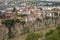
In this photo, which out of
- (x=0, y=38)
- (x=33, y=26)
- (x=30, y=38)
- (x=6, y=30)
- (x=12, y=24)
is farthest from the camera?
(x=33, y=26)

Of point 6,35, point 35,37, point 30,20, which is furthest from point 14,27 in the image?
point 35,37

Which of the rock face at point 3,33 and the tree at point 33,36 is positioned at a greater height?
the tree at point 33,36

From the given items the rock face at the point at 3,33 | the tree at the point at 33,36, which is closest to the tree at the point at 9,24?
the rock face at the point at 3,33

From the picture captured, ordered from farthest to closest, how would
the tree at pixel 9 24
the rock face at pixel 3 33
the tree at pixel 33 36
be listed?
the tree at pixel 9 24 < the rock face at pixel 3 33 < the tree at pixel 33 36

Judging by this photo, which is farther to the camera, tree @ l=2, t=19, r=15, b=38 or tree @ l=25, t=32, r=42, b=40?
tree @ l=2, t=19, r=15, b=38

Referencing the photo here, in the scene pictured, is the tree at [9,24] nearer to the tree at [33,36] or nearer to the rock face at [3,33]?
the rock face at [3,33]

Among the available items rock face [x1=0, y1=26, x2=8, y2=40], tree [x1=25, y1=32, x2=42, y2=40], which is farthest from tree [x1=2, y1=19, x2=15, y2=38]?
tree [x1=25, y1=32, x2=42, y2=40]

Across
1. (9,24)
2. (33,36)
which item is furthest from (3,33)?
(33,36)

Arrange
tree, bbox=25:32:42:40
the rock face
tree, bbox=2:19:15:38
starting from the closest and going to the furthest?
tree, bbox=25:32:42:40, the rock face, tree, bbox=2:19:15:38

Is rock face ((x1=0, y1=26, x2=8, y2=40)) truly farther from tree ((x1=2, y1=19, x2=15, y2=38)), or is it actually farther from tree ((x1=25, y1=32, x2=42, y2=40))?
tree ((x1=25, y1=32, x2=42, y2=40))

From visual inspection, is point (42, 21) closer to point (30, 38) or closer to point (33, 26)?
point (33, 26)

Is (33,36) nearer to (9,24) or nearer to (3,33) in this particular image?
(3,33)
